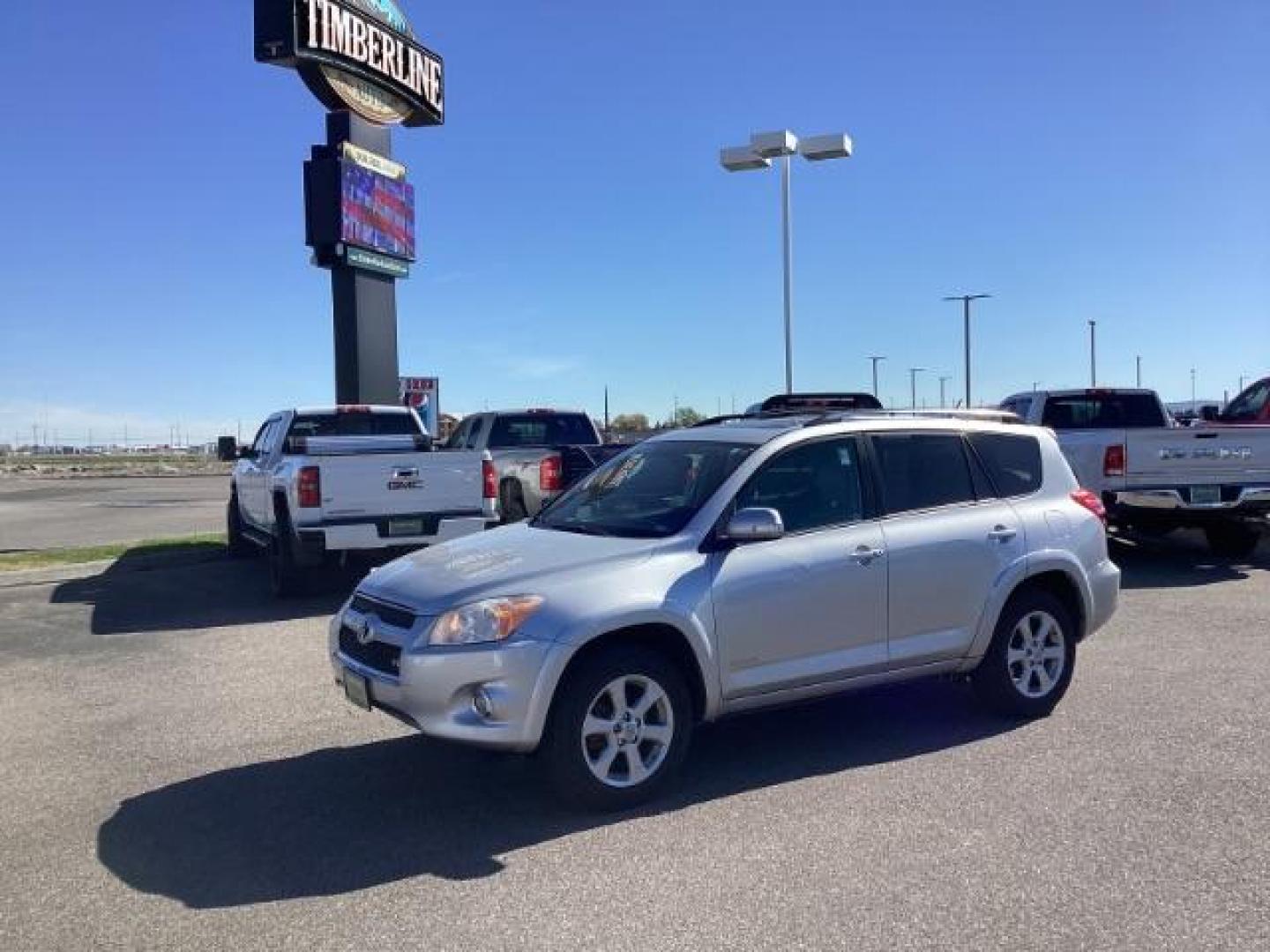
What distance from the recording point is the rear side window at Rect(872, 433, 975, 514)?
593 centimetres

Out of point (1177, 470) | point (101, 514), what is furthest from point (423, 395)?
point (1177, 470)

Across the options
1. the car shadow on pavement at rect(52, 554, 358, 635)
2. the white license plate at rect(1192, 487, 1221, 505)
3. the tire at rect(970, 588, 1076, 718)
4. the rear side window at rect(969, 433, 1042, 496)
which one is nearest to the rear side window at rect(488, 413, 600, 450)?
the car shadow on pavement at rect(52, 554, 358, 635)

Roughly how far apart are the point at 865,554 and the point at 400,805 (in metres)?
2.53

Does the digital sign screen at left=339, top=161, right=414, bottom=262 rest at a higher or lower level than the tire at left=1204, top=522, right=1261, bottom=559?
higher

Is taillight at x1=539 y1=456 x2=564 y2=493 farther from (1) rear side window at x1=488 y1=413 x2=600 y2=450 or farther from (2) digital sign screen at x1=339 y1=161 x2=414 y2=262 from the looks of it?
(2) digital sign screen at x1=339 y1=161 x2=414 y2=262

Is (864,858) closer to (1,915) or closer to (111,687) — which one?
(1,915)

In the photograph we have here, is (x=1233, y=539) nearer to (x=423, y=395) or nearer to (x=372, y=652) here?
(x=372, y=652)

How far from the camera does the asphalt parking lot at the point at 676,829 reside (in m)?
3.78

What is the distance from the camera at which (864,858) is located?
4281 millimetres

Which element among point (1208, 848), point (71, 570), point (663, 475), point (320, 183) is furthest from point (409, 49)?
point (1208, 848)

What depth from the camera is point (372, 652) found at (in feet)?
16.6

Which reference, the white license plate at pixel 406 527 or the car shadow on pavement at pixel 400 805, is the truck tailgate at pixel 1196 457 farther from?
the white license plate at pixel 406 527

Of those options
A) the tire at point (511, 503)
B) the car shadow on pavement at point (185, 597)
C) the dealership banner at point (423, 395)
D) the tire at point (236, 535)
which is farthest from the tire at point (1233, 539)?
the dealership banner at point (423, 395)

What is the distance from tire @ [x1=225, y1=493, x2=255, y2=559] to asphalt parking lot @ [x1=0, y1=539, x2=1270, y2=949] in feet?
21.2
